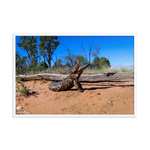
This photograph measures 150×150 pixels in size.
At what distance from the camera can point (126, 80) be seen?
555cm

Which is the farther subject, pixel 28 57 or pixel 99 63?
pixel 99 63

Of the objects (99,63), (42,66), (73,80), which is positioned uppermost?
(99,63)

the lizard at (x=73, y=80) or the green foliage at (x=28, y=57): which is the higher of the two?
the green foliage at (x=28, y=57)

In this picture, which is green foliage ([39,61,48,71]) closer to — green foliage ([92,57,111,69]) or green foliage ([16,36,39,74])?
green foliage ([16,36,39,74])

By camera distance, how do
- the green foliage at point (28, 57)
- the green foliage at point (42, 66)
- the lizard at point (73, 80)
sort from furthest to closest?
the green foliage at point (42, 66)
the green foliage at point (28, 57)
the lizard at point (73, 80)

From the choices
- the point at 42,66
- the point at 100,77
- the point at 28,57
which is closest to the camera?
the point at 100,77

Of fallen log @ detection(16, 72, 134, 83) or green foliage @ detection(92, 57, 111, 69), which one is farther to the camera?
green foliage @ detection(92, 57, 111, 69)

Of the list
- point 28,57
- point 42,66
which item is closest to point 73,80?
point 28,57

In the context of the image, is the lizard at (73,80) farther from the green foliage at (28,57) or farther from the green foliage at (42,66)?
the green foliage at (42,66)

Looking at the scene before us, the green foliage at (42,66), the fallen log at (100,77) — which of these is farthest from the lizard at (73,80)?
the green foliage at (42,66)

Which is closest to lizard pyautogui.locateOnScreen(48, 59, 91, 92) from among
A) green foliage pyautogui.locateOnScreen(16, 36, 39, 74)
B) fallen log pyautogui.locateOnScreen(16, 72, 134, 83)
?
fallen log pyautogui.locateOnScreen(16, 72, 134, 83)

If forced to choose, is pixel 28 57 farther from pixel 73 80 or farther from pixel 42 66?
pixel 73 80

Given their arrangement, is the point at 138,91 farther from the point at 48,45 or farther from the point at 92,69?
the point at 48,45
